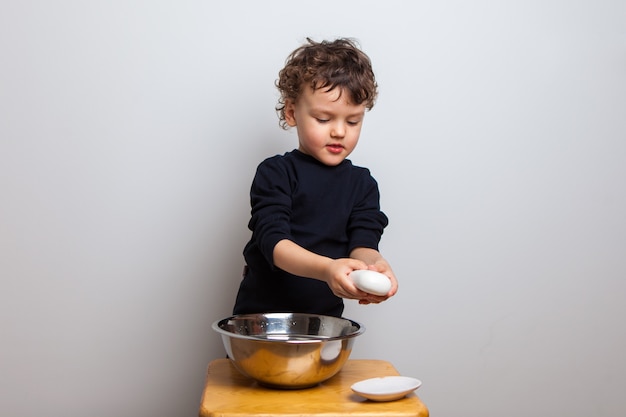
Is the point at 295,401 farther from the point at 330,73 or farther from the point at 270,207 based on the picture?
the point at 330,73

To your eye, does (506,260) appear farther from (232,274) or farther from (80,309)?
(80,309)

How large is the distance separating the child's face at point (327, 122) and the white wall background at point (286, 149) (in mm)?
365

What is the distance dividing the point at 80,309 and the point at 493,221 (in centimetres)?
102

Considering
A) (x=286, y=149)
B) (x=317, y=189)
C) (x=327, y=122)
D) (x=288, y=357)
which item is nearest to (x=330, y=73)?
(x=327, y=122)

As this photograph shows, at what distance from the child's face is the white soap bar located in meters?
0.38

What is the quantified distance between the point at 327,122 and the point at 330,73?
0.09 meters

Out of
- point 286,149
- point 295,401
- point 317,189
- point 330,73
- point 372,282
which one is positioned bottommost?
point 295,401

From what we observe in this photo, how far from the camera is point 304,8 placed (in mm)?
1640

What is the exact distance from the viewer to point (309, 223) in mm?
1284

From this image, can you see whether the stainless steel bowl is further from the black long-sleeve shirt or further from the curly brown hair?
the curly brown hair

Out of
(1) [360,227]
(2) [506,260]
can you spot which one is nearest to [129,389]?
(1) [360,227]

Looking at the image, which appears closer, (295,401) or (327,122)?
(295,401)

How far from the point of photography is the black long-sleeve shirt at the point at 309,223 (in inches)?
50.1

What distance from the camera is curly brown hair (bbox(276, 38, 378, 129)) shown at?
4.07 ft
